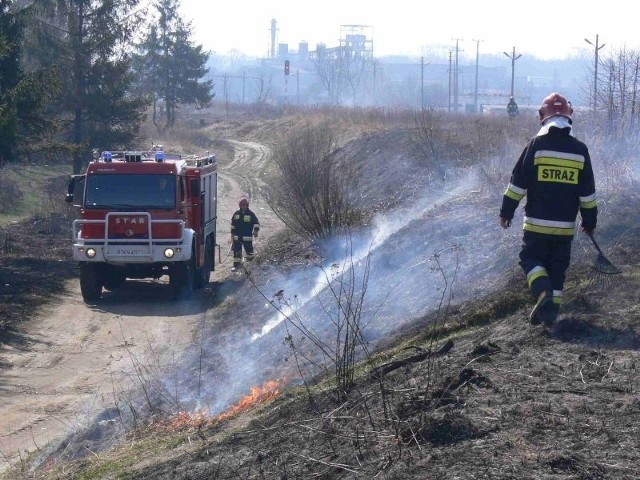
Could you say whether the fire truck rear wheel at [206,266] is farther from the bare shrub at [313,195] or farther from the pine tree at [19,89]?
the pine tree at [19,89]

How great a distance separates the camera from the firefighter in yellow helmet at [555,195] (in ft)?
23.4

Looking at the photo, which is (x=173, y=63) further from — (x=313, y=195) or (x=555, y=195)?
(x=555, y=195)

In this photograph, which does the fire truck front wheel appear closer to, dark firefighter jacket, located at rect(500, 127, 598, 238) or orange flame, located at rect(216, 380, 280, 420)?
orange flame, located at rect(216, 380, 280, 420)

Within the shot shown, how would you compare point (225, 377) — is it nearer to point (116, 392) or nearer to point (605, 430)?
point (116, 392)

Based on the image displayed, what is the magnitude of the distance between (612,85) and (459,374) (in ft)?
37.5

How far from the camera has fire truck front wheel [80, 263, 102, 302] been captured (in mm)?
16172

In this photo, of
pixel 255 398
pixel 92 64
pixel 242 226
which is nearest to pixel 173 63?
pixel 92 64

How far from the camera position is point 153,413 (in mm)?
8195

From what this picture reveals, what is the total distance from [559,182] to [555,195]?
11cm

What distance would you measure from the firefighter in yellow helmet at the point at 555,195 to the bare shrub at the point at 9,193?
2535cm

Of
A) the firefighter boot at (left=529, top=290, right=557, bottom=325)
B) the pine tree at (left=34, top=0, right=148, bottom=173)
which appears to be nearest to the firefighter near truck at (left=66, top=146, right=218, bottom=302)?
the firefighter boot at (left=529, top=290, right=557, bottom=325)

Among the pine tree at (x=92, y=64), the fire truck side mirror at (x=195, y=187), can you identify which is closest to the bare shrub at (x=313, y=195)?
the fire truck side mirror at (x=195, y=187)

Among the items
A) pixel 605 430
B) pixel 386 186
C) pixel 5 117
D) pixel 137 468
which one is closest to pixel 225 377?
pixel 137 468

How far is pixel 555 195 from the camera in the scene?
7188 millimetres
